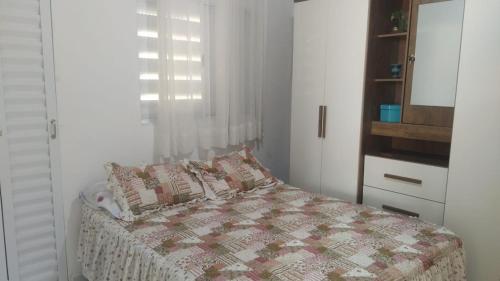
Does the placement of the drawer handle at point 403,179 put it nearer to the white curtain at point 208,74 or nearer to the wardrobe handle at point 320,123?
the wardrobe handle at point 320,123

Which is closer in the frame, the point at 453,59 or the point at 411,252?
the point at 411,252

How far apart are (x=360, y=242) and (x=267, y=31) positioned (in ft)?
6.99

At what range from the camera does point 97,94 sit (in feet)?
7.75

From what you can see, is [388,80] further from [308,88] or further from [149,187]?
[149,187]

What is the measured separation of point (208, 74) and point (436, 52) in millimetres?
1592

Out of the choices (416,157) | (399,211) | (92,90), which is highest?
(92,90)

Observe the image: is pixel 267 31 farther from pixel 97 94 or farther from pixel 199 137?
pixel 97 94

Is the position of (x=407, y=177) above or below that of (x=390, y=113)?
below

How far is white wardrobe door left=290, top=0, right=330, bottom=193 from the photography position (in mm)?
2824

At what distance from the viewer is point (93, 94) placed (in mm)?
2346

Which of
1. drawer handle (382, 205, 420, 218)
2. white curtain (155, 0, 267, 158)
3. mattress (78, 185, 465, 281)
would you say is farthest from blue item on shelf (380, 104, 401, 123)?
white curtain (155, 0, 267, 158)

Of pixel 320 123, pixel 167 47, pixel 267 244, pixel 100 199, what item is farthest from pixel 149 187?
pixel 320 123

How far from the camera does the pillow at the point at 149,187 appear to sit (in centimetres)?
214

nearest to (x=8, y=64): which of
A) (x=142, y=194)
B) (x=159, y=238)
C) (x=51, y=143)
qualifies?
(x=51, y=143)
